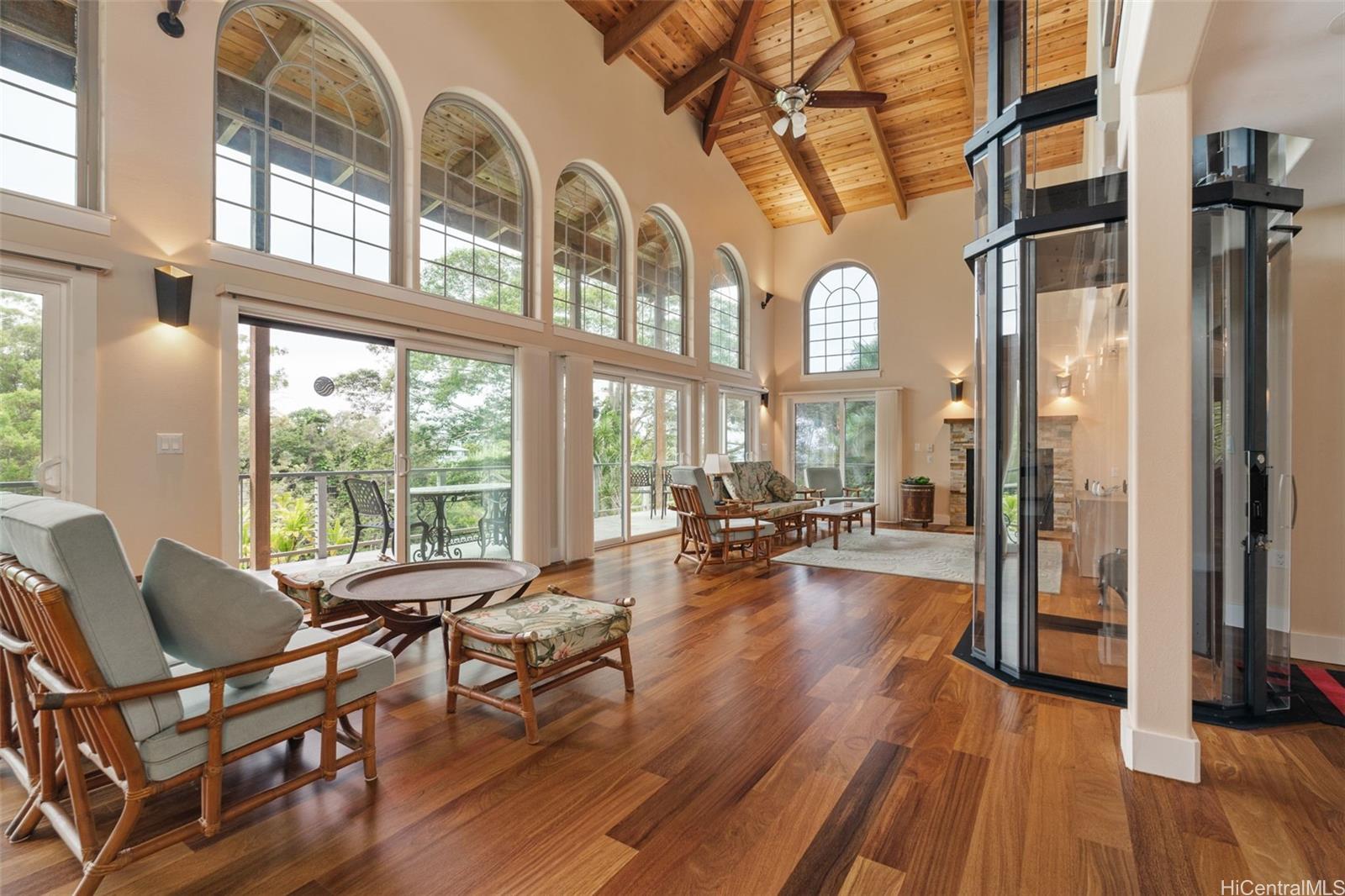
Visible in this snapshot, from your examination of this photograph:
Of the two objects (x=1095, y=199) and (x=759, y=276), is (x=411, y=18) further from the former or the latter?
(x=759, y=276)

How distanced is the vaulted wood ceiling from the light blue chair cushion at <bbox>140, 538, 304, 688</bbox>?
5202 mm

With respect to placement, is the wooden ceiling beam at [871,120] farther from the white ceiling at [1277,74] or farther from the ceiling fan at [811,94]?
the white ceiling at [1277,74]

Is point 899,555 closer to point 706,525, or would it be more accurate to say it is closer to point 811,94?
point 706,525

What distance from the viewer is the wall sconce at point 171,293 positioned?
3.21m

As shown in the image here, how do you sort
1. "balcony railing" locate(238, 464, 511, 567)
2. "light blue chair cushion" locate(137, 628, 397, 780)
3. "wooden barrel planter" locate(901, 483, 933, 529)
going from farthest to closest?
"wooden barrel planter" locate(901, 483, 933, 529), "balcony railing" locate(238, 464, 511, 567), "light blue chair cushion" locate(137, 628, 397, 780)

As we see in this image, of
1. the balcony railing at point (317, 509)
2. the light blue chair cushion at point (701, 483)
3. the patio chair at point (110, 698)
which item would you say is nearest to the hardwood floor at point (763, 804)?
the patio chair at point (110, 698)

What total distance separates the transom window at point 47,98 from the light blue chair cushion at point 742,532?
481cm

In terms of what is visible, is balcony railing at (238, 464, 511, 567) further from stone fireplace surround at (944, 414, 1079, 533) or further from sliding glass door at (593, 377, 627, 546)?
stone fireplace surround at (944, 414, 1079, 533)

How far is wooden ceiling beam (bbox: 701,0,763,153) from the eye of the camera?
6.18 meters

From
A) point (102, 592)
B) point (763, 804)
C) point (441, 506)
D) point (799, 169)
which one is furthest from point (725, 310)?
point (102, 592)

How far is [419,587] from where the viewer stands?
283 cm

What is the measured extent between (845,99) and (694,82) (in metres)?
2.57

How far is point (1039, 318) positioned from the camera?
2789 millimetres

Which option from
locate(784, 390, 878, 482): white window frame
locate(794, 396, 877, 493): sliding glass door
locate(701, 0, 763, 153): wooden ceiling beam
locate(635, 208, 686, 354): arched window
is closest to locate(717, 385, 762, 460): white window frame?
locate(784, 390, 878, 482): white window frame
